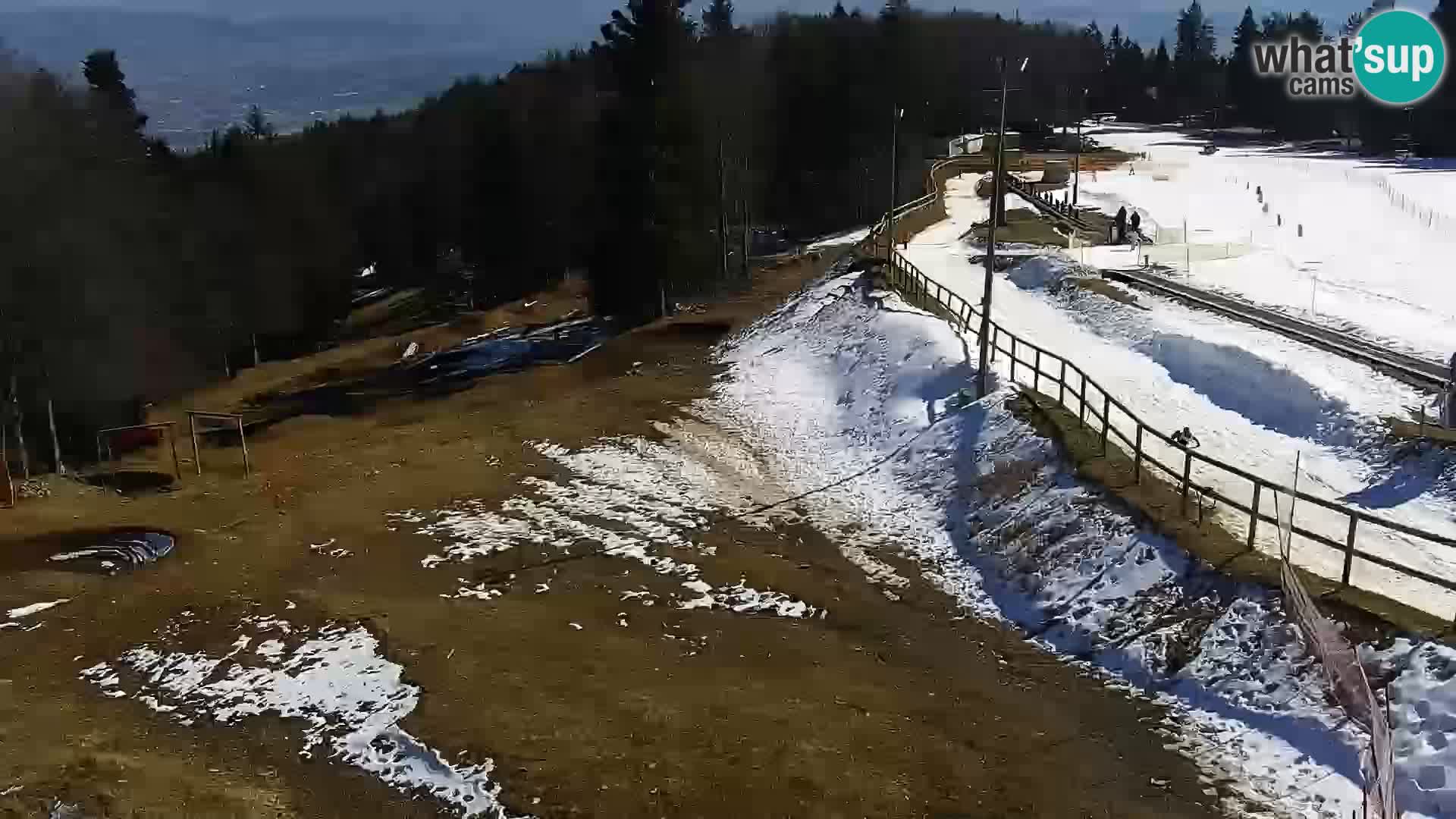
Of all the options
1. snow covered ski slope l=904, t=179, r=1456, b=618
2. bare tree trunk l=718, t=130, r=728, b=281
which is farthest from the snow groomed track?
bare tree trunk l=718, t=130, r=728, b=281

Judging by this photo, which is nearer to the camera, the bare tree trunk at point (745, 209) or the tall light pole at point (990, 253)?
the tall light pole at point (990, 253)

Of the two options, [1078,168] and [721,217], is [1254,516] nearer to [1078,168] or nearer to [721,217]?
[721,217]

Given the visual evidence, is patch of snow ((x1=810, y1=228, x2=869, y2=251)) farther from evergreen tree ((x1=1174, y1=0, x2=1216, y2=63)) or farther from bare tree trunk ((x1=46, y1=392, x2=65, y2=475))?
evergreen tree ((x1=1174, y1=0, x2=1216, y2=63))

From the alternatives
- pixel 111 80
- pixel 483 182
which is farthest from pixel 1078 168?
pixel 111 80

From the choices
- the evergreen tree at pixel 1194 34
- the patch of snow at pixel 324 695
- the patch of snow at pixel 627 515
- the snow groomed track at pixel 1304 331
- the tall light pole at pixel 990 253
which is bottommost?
the patch of snow at pixel 627 515

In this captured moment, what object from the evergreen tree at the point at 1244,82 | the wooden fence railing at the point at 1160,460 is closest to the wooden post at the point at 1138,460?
the wooden fence railing at the point at 1160,460

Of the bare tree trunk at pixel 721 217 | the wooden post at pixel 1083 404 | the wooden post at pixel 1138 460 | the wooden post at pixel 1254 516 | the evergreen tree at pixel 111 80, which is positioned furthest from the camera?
the evergreen tree at pixel 111 80

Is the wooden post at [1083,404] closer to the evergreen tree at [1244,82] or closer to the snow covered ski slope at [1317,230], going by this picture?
the snow covered ski slope at [1317,230]

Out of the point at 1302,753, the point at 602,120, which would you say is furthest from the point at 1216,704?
the point at 602,120
